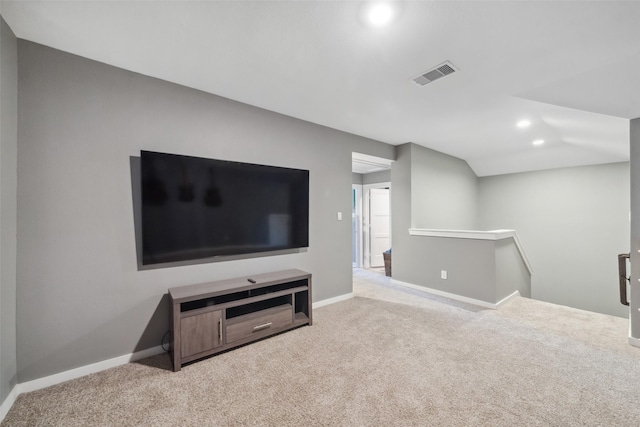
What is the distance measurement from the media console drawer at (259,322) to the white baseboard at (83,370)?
0.64m

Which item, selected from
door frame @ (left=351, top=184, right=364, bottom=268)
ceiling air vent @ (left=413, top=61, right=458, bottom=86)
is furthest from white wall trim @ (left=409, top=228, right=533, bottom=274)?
ceiling air vent @ (left=413, top=61, right=458, bottom=86)

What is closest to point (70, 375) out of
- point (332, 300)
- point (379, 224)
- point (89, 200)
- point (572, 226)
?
point (89, 200)

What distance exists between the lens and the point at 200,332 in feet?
7.02

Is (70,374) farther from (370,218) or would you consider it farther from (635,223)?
(370,218)

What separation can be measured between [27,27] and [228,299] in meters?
2.35

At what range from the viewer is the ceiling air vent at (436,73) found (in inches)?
82.7

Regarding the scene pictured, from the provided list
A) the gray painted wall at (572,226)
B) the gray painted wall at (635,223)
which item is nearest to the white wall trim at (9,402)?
the gray painted wall at (635,223)

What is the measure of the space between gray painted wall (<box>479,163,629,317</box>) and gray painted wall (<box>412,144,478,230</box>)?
66 centimetres

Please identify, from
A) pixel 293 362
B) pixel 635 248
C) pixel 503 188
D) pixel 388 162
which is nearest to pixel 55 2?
pixel 293 362

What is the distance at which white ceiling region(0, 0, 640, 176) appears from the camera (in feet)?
5.09

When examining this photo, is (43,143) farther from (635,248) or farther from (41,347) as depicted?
(635,248)

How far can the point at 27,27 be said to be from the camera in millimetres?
1688

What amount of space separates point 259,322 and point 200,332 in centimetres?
52

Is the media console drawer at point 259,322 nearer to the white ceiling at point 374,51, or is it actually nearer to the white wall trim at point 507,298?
the white ceiling at point 374,51
